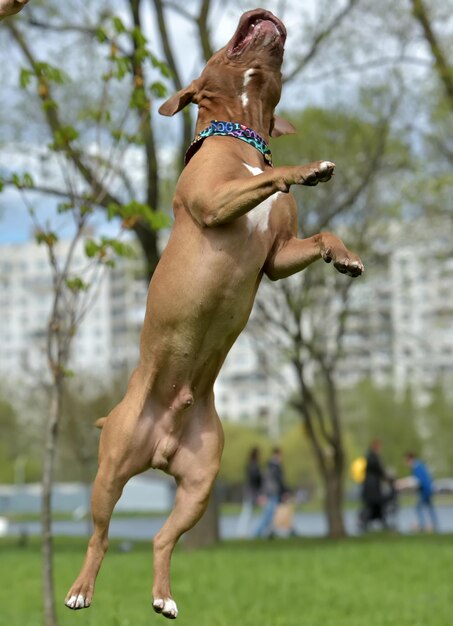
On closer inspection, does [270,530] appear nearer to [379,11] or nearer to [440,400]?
[379,11]

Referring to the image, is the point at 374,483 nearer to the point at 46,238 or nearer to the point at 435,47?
the point at 435,47

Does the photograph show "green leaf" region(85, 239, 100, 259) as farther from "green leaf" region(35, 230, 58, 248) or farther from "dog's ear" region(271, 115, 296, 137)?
"dog's ear" region(271, 115, 296, 137)

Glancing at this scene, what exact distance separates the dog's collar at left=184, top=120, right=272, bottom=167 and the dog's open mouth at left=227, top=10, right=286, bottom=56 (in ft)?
0.76

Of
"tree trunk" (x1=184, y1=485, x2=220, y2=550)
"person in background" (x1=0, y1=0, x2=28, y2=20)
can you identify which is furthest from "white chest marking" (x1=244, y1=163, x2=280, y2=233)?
"tree trunk" (x1=184, y1=485, x2=220, y2=550)

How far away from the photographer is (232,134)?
10.7ft

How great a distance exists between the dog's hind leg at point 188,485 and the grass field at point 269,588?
5.02 metres

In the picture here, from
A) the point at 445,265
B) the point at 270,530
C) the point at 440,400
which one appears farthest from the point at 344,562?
the point at 440,400

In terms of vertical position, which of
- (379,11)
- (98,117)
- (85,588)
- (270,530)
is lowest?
(85,588)

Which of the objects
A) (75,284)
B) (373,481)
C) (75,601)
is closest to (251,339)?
(373,481)

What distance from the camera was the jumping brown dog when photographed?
3.12 meters

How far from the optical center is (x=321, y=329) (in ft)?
71.8

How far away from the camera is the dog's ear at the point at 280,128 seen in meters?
3.49

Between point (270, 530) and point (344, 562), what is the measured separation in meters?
9.65

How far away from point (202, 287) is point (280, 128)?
0.77 meters
